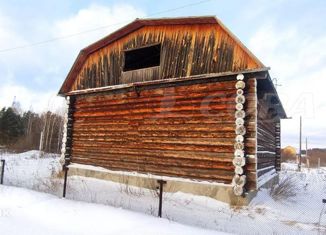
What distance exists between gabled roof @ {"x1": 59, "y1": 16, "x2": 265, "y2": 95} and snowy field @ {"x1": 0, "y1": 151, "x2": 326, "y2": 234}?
398 centimetres

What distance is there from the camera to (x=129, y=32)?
39.3ft

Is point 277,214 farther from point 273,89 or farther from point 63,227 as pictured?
point 63,227

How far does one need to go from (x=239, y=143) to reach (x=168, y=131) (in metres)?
2.43

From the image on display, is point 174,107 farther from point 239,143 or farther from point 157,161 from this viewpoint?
point 239,143

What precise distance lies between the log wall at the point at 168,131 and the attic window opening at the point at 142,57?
166 cm

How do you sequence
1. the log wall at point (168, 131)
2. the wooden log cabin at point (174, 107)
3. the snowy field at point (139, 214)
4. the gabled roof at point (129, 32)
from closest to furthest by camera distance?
the snowy field at point (139, 214), the wooden log cabin at point (174, 107), the log wall at point (168, 131), the gabled roof at point (129, 32)

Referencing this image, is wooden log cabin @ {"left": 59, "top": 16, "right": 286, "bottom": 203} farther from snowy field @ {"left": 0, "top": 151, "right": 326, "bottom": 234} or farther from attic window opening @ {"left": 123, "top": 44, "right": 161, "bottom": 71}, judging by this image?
snowy field @ {"left": 0, "top": 151, "right": 326, "bottom": 234}

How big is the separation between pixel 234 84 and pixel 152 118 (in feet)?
9.76

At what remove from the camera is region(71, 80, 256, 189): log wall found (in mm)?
9273

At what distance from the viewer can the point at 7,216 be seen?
605cm

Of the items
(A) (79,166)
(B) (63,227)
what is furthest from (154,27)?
(B) (63,227)

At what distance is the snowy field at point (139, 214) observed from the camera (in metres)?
5.38

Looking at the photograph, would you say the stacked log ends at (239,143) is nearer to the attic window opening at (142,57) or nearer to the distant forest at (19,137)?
the attic window opening at (142,57)

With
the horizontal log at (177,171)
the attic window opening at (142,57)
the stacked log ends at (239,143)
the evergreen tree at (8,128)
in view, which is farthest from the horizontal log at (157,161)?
the evergreen tree at (8,128)
